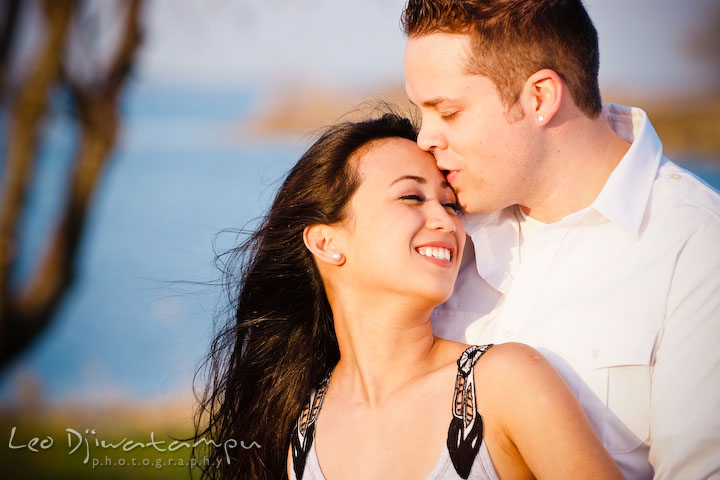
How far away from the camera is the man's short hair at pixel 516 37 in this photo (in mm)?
2332

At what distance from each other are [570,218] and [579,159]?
19 cm

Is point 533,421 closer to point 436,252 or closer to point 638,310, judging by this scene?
point 638,310

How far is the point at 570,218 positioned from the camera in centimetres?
233

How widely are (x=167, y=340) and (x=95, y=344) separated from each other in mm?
542

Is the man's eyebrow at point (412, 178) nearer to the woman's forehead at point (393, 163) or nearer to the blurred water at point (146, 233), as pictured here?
the woman's forehead at point (393, 163)

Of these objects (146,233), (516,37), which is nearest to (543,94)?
(516,37)

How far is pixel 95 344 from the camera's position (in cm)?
543

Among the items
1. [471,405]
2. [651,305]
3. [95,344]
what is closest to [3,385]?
[95,344]

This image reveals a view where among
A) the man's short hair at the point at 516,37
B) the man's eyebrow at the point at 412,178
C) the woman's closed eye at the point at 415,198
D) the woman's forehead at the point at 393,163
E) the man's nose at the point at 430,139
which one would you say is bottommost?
the woman's closed eye at the point at 415,198

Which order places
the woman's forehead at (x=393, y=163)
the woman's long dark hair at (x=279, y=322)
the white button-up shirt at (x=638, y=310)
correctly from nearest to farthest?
the white button-up shirt at (x=638, y=310)
the woman's forehead at (x=393, y=163)
the woman's long dark hair at (x=279, y=322)

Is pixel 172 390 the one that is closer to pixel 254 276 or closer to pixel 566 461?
pixel 254 276

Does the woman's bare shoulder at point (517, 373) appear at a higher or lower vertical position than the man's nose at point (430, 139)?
lower

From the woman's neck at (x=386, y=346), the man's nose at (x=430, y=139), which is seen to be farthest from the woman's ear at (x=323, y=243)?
the man's nose at (x=430, y=139)

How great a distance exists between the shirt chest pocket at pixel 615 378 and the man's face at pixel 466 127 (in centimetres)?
52
